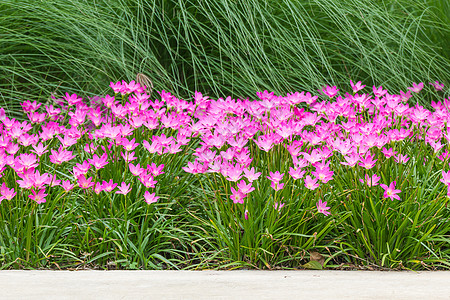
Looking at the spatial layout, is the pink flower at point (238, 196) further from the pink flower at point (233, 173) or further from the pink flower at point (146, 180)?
the pink flower at point (146, 180)

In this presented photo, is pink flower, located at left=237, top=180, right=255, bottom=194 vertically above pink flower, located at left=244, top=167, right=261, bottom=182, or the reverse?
pink flower, located at left=244, top=167, right=261, bottom=182

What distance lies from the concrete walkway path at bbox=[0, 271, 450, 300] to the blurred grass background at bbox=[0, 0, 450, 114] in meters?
1.50

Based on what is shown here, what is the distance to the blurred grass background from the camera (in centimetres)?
320

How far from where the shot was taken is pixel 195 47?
11.1 ft

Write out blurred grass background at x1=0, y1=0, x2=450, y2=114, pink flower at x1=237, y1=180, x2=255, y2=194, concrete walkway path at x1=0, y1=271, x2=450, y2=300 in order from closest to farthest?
concrete walkway path at x1=0, y1=271, x2=450, y2=300 → pink flower at x1=237, y1=180, x2=255, y2=194 → blurred grass background at x1=0, y1=0, x2=450, y2=114

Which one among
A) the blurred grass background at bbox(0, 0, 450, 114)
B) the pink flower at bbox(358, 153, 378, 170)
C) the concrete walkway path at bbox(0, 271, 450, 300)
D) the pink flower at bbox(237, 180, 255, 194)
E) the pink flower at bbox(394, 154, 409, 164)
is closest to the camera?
the concrete walkway path at bbox(0, 271, 450, 300)

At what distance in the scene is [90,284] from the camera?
64.4 inches

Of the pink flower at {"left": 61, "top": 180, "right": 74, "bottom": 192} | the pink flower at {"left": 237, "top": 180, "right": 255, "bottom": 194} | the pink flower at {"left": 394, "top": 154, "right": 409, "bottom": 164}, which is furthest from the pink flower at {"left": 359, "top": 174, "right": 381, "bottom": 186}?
the pink flower at {"left": 61, "top": 180, "right": 74, "bottom": 192}

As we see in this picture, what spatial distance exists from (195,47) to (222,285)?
6.71 feet

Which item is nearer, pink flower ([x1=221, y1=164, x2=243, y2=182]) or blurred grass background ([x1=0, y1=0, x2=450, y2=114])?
pink flower ([x1=221, y1=164, x2=243, y2=182])

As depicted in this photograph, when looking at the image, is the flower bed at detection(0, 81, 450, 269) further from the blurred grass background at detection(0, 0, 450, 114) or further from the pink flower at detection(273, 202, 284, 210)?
the blurred grass background at detection(0, 0, 450, 114)

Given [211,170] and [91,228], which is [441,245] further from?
[91,228]

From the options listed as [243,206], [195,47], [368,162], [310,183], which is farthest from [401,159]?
[195,47]

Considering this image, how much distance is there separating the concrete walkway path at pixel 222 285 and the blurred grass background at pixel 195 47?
1499mm
